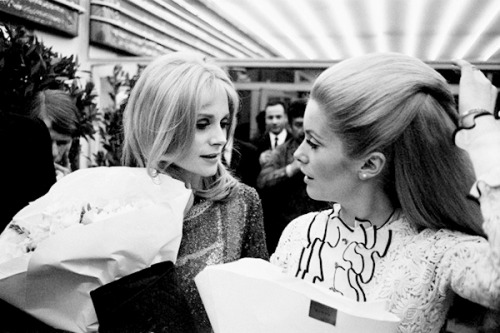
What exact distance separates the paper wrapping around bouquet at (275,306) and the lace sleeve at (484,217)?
0.18 m

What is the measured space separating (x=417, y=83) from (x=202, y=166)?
0.78 m

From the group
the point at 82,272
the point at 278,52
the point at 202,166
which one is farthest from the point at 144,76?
the point at 278,52

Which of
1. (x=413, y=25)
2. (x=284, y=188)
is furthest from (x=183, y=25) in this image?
(x=284, y=188)

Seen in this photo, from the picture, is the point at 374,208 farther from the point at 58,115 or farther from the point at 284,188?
the point at 284,188

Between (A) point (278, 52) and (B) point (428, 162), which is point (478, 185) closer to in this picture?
(B) point (428, 162)

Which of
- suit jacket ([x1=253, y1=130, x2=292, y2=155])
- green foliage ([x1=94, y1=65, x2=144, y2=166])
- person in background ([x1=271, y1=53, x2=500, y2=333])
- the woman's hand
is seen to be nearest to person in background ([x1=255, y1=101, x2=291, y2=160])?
suit jacket ([x1=253, y1=130, x2=292, y2=155])

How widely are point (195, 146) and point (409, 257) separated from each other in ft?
2.61

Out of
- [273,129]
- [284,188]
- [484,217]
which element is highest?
[273,129]

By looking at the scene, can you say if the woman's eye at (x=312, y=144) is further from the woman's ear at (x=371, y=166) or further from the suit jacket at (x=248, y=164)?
the suit jacket at (x=248, y=164)

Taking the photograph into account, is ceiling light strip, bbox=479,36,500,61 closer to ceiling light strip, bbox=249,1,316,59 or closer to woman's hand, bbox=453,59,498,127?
ceiling light strip, bbox=249,1,316,59

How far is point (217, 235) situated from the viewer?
1.72 m

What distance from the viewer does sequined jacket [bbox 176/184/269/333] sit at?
5.28 ft

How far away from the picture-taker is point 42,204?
135 cm

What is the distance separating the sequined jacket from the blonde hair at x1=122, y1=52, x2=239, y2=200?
5cm
